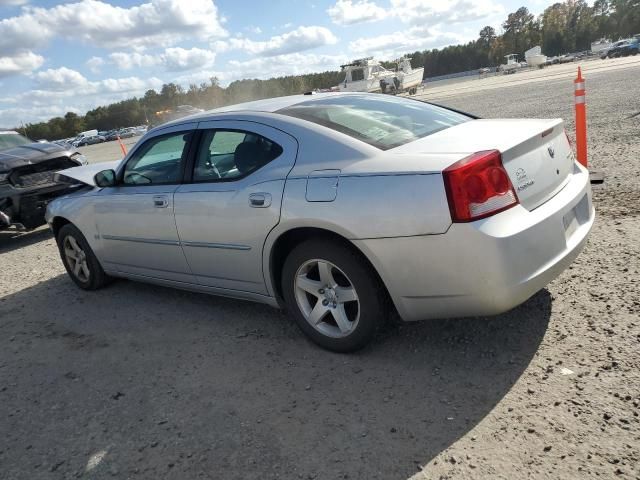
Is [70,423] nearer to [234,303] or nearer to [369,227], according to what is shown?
[234,303]

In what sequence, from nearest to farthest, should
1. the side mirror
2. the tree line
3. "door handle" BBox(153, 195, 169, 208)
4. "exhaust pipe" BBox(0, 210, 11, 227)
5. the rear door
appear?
1. the rear door
2. "door handle" BBox(153, 195, 169, 208)
3. the side mirror
4. "exhaust pipe" BBox(0, 210, 11, 227)
5. the tree line

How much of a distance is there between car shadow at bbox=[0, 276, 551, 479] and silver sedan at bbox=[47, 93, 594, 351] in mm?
313

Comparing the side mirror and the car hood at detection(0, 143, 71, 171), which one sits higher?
the car hood at detection(0, 143, 71, 171)

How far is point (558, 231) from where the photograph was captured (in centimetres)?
279

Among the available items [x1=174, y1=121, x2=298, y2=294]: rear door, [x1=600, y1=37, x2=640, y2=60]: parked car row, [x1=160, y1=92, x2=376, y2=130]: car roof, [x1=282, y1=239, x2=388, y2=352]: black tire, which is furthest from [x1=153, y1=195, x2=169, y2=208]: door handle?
[x1=600, y1=37, x2=640, y2=60]: parked car row

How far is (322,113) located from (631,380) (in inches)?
91.0

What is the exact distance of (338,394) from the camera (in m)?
2.88

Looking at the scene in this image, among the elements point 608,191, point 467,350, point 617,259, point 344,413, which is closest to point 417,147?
point 467,350

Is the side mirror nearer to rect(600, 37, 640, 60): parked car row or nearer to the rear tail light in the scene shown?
the rear tail light

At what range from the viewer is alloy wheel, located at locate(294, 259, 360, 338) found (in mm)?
3139

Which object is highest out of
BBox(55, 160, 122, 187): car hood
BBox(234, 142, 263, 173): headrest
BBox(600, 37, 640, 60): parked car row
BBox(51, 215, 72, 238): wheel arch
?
BBox(234, 142, 263, 173): headrest

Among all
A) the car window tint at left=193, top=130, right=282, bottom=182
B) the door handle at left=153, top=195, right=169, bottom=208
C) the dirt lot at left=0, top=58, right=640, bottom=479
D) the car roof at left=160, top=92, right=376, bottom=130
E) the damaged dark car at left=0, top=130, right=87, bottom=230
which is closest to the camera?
the dirt lot at left=0, top=58, right=640, bottom=479

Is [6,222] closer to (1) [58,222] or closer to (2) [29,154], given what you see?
(2) [29,154]

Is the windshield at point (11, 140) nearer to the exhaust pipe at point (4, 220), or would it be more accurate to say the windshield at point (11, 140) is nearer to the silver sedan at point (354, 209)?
the exhaust pipe at point (4, 220)
